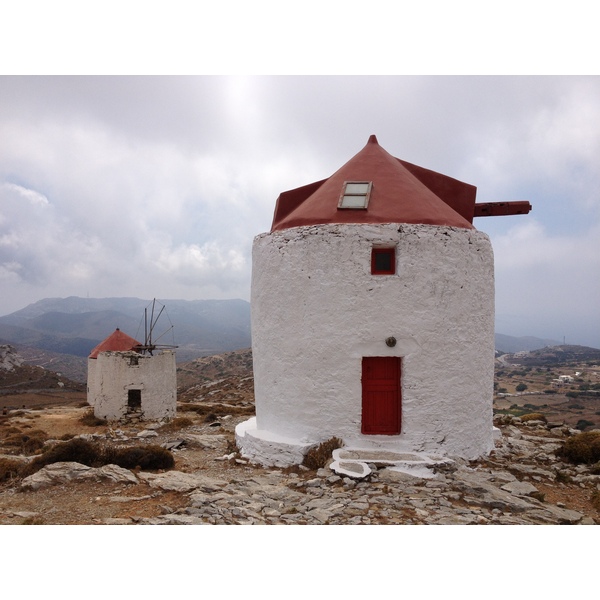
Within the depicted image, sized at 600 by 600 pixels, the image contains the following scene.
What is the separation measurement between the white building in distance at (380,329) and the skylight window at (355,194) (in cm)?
3

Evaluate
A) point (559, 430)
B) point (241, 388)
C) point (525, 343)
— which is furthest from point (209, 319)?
point (559, 430)

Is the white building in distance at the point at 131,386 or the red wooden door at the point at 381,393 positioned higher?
the red wooden door at the point at 381,393

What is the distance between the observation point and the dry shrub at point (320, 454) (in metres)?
7.11

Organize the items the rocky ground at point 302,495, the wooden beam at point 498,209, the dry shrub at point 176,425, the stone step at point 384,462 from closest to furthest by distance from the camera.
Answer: the rocky ground at point 302,495 < the stone step at point 384,462 < the wooden beam at point 498,209 < the dry shrub at point 176,425

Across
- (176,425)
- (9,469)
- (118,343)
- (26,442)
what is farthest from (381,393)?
(118,343)

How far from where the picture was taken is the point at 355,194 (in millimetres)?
7969

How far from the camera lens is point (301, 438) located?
7.64 m

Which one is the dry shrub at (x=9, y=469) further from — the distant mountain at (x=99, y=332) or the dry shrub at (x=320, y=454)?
the distant mountain at (x=99, y=332)

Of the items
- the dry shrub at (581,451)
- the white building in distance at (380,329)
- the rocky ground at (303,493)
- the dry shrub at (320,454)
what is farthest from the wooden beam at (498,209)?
the dry shrub at (320,454)

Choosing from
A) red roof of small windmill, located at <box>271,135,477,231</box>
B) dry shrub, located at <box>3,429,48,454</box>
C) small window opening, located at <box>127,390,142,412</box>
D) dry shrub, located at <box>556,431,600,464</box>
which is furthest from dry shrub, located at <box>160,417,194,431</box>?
dry shrub, located at <box>556,431,600,464</box>

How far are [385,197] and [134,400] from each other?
11.3 metres

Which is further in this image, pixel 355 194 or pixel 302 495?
pixel 355 194

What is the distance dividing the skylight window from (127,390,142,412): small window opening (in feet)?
34.7

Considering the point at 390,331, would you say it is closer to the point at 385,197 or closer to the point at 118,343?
the point at 385,197
